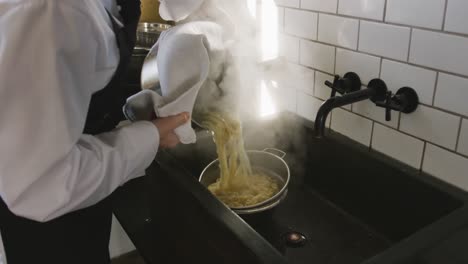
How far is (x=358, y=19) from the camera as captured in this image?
3.40ft

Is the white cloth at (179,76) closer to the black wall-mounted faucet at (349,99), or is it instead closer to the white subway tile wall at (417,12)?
the black wall-mounted faucet at (349,99)

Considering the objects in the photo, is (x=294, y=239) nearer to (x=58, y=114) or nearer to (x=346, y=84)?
(x=346, y=84)

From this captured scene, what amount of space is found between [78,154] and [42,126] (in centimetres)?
7

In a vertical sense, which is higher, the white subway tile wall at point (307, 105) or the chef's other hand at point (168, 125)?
the chef's other hand at point (168, 125)

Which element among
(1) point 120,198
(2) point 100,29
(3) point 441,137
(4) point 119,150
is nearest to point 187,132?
(4) point 119,150

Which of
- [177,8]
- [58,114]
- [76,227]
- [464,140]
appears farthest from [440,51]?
[76,227]

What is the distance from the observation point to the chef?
0.61m

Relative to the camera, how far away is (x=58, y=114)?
63 cm

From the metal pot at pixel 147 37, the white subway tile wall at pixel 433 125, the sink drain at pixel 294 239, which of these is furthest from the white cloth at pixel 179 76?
the metal pot at pixel 147 37

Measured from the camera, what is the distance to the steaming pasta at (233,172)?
1.02 metres

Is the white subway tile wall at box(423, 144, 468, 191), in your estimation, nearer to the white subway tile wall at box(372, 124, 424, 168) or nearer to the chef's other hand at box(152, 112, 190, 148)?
the white subway tile wall at box(372, 124, 424, 168)

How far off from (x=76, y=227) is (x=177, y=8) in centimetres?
52

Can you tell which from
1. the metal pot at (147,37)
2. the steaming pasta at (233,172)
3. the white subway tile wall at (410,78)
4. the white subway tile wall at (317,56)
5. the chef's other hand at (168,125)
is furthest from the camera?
the metal pot at (147,37)

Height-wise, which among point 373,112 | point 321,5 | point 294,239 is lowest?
point 294,239
